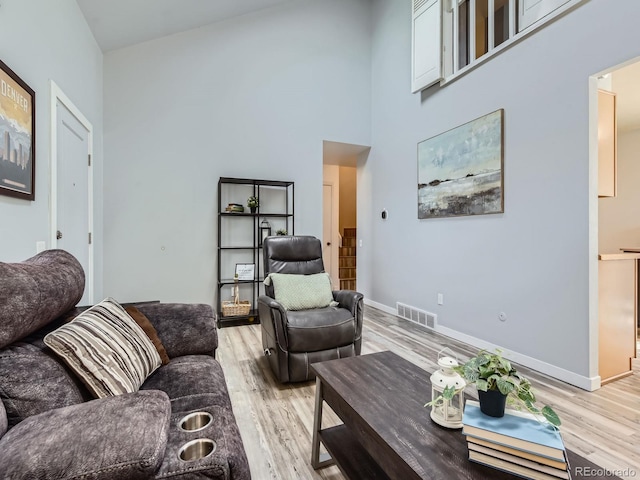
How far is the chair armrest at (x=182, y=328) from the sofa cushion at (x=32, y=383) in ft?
1.99

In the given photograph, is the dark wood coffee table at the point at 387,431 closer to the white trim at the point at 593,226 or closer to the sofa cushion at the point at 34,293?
the sofa cushion at the point at 34,293

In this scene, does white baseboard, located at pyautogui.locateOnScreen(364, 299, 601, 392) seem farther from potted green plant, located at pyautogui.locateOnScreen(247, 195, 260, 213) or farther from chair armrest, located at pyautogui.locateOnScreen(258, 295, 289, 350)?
potted green plant, located at pyautogui.locateOnScreen(247, 195, 260, 213)

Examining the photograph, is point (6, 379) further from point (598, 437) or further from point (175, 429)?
point (598, 437)

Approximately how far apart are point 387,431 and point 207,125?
3938 mm

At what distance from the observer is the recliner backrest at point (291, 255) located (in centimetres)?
295

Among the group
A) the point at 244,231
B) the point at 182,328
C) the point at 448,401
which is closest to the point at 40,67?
the point at 182,328

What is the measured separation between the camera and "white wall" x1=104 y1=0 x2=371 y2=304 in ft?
12.0

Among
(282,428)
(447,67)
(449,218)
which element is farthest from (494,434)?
(447,67)

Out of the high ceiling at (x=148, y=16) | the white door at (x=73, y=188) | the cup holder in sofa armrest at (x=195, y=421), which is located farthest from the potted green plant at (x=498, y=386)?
the high ceiling at (x=148, y=16)

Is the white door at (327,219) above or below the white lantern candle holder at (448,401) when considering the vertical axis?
above

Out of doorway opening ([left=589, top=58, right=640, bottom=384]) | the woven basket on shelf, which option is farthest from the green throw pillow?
doorway opening ([left=589, top=58, right=640, bottom=384])

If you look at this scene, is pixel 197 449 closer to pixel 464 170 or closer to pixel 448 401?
pixel 448 401

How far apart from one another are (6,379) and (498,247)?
10.5ft

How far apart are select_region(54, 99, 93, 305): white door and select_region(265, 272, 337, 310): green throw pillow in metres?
1.62
